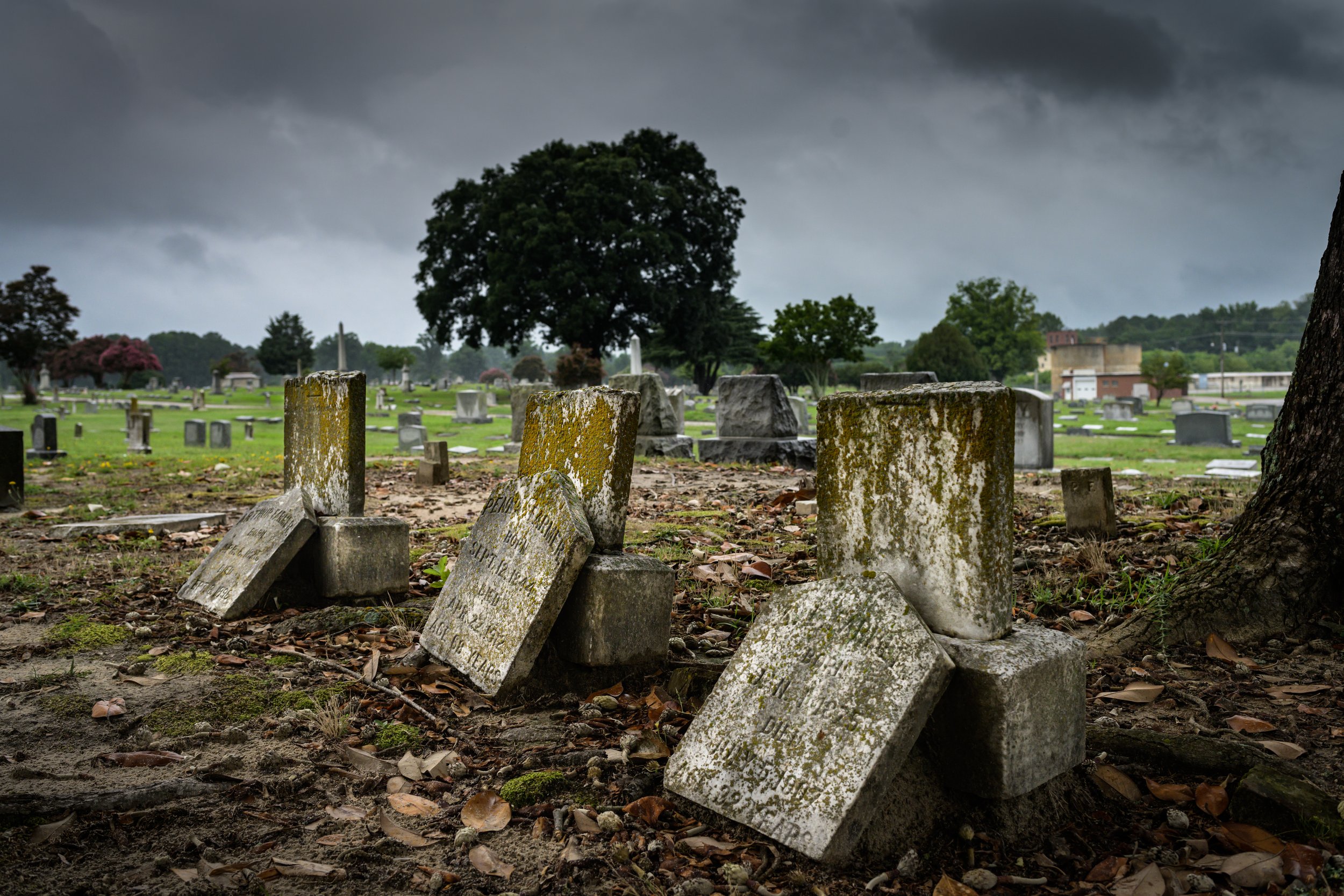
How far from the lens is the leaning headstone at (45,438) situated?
15.1 m

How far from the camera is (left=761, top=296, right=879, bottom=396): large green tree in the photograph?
135 ft

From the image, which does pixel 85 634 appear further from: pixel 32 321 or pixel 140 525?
pixel 32 321

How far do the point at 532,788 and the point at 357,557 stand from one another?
2623mm

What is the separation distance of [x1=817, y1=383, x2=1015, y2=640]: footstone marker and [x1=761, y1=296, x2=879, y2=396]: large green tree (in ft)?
125

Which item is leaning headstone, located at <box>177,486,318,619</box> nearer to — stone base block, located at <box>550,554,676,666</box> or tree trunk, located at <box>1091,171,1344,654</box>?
stone base block, located at <box>550,554,676,666</box>

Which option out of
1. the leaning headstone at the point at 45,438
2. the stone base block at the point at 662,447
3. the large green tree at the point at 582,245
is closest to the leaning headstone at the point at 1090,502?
the stone base block at the point at 662,447

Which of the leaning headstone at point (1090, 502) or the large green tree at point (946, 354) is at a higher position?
the large green tree at point (946, 354)

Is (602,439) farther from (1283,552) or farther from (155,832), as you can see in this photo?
(1283,552)

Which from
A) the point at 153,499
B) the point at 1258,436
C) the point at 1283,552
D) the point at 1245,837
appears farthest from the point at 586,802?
the point at 1258,436

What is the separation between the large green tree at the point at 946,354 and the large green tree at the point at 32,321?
49.8m

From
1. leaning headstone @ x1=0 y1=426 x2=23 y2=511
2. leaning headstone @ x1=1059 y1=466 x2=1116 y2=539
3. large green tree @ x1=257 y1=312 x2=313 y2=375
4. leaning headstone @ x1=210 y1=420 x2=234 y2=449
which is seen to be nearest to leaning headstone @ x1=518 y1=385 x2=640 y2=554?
leaning headstone @ x1=1059 y1=466 x2=1116 y2=539

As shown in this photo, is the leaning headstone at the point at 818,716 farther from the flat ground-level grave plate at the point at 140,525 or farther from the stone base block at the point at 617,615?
the flat ground-level grave plate at the point at 140,525

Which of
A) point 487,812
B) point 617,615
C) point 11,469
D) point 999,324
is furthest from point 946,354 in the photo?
point 487,812

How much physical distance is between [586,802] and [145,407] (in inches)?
1553
